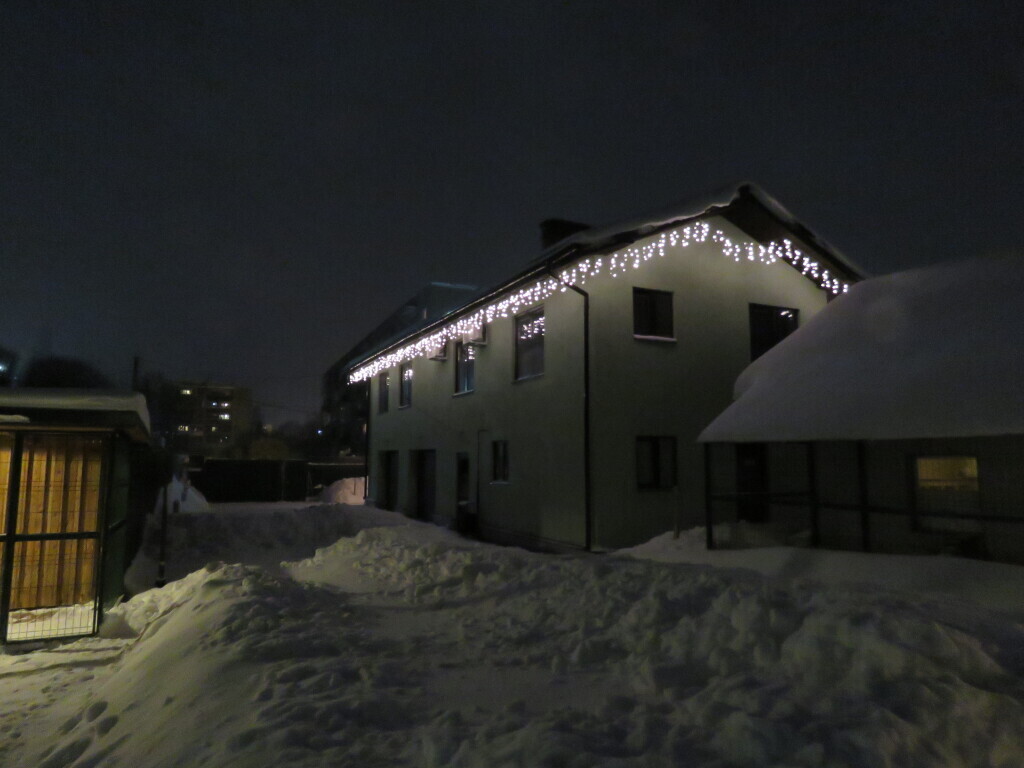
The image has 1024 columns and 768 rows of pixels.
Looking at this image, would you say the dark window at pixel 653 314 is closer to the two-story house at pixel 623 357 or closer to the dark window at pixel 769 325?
the two-story house at pixel 623 357

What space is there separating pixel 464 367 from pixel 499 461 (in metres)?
3.60

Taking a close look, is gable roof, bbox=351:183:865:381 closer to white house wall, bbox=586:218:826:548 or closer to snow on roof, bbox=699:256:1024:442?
white house wall, bbox=586:218:826:548

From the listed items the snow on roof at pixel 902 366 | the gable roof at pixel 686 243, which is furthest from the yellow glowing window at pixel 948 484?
the gable roof at pixel 686 243

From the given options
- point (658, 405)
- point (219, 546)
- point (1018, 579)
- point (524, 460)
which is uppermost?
point (658, 405)

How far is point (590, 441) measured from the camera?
12203 millimetres

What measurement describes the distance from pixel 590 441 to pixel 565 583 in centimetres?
518

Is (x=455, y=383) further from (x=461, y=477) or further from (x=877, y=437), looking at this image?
(x=877, y=437)

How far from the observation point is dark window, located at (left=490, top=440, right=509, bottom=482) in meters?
15.4

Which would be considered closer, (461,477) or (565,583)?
(565,583)

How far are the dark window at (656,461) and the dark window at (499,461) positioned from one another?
3475 millimetres

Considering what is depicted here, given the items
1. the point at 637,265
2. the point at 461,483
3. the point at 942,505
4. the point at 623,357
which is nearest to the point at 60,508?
the point at 623,357

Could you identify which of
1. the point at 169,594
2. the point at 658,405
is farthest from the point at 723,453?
the point at 169,594

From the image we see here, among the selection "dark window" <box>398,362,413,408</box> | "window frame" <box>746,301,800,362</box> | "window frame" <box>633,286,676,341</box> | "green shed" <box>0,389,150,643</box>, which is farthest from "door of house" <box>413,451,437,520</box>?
"green shed" <box>0,389,150,643</box>

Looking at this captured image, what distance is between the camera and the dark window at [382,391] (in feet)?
81.1
